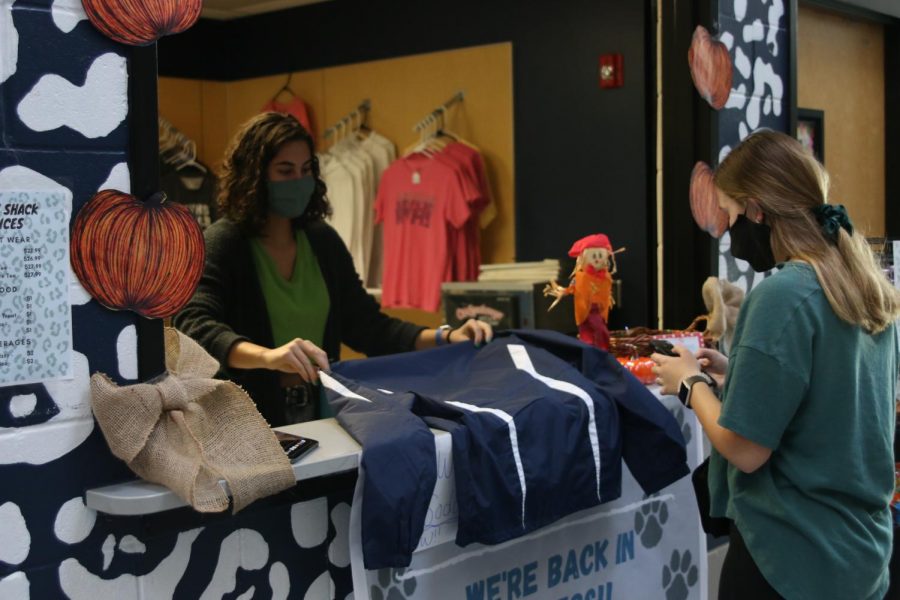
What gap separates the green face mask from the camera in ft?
9.69

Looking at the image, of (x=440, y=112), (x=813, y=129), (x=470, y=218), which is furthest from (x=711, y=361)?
(x=440, y=112)

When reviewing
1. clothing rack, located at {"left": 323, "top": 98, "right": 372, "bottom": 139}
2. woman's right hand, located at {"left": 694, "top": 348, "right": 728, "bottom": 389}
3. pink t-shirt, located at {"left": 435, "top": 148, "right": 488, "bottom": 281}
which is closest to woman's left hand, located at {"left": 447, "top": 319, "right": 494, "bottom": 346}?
woman's right hand, located at {"left": 694, "top": 348, "right": 728, "bottom": 389}

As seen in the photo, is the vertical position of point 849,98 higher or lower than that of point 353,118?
lower

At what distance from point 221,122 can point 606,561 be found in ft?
15.3

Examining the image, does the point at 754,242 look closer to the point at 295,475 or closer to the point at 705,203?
the point at 295,475

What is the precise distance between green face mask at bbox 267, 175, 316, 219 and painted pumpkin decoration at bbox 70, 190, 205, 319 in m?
0.96

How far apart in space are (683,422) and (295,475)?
1372mm

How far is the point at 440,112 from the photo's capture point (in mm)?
5445

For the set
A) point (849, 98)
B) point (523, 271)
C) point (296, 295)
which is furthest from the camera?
point (523, 271)

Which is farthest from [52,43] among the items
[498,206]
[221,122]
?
[221,122]

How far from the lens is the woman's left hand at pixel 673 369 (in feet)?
7.41

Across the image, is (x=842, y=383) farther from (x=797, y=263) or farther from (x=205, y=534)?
(x=205, y=534)

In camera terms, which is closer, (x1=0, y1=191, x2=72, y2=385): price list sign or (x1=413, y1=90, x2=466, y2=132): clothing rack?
(x1=0, y1=191, x2=72, y2=385): price list sign

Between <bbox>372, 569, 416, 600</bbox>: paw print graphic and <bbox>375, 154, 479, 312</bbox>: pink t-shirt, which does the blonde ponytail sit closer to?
<bbox>372, 569, 416, 600</bbox>: paw print graphic
